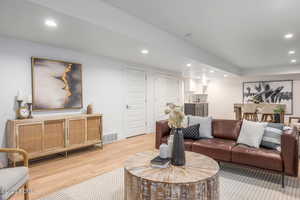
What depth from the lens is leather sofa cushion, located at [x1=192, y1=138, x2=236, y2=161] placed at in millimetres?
2680

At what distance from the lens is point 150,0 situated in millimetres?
2164

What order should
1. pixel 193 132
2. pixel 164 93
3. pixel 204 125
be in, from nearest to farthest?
1. pixel 193 132
2. pixel 204 125
3. pixel 164 93

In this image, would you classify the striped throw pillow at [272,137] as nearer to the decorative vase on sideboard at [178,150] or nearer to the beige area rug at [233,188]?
the beige area rug at [233,188]

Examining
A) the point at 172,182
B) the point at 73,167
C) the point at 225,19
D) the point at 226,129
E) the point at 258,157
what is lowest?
the point at 73,167

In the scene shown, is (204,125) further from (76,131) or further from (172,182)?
(76,131)

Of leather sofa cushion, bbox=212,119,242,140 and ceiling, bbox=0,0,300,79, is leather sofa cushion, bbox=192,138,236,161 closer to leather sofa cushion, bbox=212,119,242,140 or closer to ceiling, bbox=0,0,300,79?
leather sofa cushion, bbox=212,119,242,140

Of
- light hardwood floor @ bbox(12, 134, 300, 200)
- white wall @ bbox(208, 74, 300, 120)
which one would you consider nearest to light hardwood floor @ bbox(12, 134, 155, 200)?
light hardwood floor @ bbox(12, 134, 300, 200)

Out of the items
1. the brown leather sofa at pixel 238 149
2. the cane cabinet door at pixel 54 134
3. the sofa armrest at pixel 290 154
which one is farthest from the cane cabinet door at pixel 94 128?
the sofa armrest at pixel 290 154

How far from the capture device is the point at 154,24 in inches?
114

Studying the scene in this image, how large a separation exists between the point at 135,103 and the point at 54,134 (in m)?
2.60

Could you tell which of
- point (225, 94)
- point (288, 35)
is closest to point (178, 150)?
point (288, 35)

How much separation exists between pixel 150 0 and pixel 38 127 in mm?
2817

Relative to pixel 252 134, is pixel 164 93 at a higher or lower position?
higher

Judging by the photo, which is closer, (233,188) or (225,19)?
(233,188)
